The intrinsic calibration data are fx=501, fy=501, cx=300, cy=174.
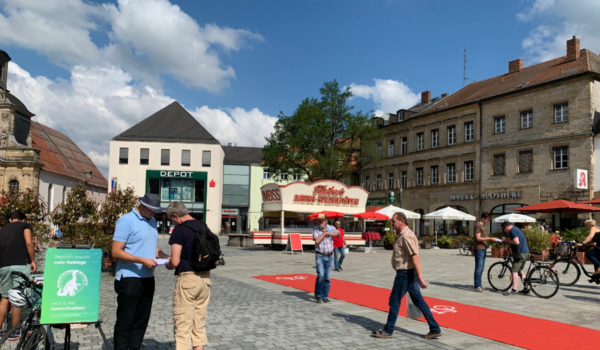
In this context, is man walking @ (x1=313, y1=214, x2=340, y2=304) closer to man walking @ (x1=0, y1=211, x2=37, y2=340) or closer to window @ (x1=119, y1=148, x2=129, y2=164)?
man walking @ (x1=0, y1=211, x2=37, y2=340)

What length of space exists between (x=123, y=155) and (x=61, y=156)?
1775cm

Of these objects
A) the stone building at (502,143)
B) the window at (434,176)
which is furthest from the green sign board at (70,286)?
the window at (434,176)

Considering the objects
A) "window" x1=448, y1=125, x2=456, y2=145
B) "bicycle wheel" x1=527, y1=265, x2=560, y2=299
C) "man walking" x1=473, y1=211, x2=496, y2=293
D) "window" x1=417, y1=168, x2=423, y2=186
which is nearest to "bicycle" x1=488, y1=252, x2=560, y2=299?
"bicycle wheel" x1=527, y1=265, x2=560, y2=299

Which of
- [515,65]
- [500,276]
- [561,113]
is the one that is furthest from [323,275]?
[515,65]

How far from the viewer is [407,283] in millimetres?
7129

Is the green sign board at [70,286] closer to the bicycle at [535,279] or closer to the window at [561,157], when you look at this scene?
the bicycle at [535,279]

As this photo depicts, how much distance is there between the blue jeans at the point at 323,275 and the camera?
33.2 ft

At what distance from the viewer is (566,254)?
16734mm

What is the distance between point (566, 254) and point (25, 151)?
5576 centimetres

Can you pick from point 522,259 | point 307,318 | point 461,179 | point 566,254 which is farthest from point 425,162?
point 307,318

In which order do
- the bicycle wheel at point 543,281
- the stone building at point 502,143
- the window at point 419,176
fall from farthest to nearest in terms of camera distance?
1. the window at point 419,176
2. the stone building at point 502,143
3. the bicycle wheel at point 543,281

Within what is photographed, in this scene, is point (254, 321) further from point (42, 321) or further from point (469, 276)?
point (469, 276)

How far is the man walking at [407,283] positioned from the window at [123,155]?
5565 centimetres

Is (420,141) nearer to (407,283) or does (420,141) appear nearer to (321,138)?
(321,138)
